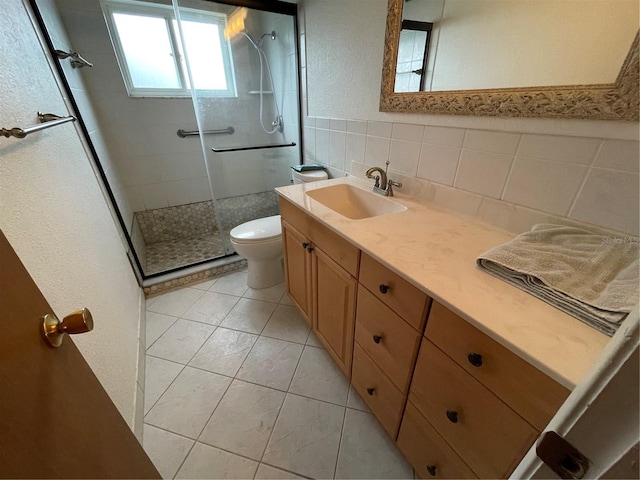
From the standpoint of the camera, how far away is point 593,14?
2.15 feet

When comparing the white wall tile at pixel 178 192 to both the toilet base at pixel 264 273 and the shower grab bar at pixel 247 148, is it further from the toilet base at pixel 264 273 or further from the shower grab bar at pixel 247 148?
the toilet base at pixel 264 273

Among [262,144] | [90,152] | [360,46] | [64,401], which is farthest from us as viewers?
[262,144]

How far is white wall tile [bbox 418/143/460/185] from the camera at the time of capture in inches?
40.9

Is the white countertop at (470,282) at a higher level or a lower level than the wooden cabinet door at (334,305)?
higher

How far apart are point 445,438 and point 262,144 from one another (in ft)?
7.53

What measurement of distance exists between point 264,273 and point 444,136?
1434 millimetres

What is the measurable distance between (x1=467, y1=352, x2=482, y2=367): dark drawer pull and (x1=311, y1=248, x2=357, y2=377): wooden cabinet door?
45 cm

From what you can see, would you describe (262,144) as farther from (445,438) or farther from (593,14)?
(445,438)

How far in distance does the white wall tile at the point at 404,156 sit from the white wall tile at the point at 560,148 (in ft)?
1.35

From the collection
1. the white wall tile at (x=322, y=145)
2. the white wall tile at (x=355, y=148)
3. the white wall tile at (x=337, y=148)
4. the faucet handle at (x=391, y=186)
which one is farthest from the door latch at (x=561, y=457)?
the white wall tile at (x=322, y=145)

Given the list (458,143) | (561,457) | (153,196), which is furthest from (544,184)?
(153,196)

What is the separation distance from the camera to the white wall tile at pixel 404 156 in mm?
1181

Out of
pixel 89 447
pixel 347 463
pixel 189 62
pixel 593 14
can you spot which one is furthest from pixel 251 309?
pixel 593 14

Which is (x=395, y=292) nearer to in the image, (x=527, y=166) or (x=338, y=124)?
(x=527, y=166)
